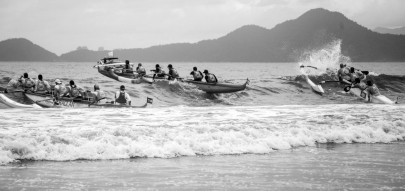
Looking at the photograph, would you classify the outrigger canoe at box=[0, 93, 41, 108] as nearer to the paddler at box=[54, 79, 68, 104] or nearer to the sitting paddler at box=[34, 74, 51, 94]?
the paddler at box=[54, 79, 68, 104]

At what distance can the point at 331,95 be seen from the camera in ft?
104

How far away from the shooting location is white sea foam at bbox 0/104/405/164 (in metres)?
11.2

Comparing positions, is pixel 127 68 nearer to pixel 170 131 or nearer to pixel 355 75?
pixel 355 75

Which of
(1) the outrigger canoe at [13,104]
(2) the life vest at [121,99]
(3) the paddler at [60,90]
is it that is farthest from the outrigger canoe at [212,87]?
(1) the outrigger canoe at [13,104]

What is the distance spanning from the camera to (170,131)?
44.6 feet

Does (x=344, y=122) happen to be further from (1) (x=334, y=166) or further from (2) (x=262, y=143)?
(1) (x=334, y=166)

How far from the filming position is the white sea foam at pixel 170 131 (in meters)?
11.2

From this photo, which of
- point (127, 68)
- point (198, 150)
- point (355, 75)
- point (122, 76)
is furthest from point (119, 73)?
point (198, 150)

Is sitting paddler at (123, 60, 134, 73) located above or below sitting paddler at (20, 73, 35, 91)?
above

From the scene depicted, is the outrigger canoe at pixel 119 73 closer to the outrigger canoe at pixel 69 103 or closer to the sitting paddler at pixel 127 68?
the sitting paddler at pixel 127 68

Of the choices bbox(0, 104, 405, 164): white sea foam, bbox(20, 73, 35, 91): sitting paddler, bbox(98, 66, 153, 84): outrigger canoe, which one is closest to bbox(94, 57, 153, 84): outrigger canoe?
bbox(98, 66, 153, 84): outrigger canoe

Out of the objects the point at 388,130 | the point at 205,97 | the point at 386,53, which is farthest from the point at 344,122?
the point at 386,53

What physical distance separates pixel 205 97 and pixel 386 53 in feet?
573

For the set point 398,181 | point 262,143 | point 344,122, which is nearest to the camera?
point 398,181
